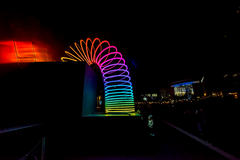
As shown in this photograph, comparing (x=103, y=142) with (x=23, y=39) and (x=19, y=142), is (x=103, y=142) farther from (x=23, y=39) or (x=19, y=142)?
(x=23, y=39)

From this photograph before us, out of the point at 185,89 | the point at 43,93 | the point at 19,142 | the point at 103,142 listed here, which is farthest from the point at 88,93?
the point at 185,89

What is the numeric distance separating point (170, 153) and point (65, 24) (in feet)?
31.6

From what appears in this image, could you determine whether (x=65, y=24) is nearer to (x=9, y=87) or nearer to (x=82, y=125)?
(x=9, y=87)

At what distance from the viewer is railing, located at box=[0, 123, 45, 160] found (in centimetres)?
279

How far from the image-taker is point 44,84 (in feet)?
16.8

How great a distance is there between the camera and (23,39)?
5.28 m

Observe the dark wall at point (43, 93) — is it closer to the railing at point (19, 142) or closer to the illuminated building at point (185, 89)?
the railing at point (19, 142)

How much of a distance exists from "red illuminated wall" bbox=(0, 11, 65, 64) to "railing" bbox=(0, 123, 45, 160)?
3124mm

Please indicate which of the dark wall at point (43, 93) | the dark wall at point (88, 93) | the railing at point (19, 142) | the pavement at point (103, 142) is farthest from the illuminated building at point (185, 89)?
the railing at point (19, 142)

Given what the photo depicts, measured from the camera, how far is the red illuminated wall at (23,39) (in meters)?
4.53

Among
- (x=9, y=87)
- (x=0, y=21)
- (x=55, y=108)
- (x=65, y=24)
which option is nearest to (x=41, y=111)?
(x=55, y=108)

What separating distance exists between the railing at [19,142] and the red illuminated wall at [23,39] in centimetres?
312

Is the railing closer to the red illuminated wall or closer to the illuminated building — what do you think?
the red illuminated wall

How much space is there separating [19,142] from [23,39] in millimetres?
4534
